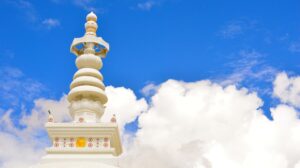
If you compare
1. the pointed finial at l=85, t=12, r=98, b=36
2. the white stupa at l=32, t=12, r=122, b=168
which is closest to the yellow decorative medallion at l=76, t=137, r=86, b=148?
the white stupa at l=32, t=12, r=122, b=168

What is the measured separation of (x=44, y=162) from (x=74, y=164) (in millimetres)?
1242

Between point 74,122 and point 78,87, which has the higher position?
point 78,87

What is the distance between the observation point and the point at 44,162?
18594 mm

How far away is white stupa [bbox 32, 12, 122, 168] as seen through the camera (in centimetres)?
1861

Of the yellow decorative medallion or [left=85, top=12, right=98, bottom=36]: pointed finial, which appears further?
[left=85, top=12, right=98, bottom=36]: pointed finial

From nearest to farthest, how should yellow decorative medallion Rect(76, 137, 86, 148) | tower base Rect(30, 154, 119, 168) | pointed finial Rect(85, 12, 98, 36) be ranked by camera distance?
tower base Rect(30, 154, 119, 168)
yellow decorative medallion Rect(76, 137, 86, 148)
pointed finial Rect(85, 12, 98, 36)

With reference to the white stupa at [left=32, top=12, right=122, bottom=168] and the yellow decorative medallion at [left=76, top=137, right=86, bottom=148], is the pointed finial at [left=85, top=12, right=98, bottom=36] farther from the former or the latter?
the yellow decorative medallion at [left=76, top=137, right=86, bottom=148]

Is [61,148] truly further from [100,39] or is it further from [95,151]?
[100,39]

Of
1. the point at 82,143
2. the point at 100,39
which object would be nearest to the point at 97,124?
the point at 82,143

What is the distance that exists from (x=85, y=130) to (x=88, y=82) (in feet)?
8.15

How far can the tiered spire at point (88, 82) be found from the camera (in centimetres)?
2056

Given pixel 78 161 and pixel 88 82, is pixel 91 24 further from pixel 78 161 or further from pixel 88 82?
pixel 78 161

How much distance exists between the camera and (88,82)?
20.9 meters

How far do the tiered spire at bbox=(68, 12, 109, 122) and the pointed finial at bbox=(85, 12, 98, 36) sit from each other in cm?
20
